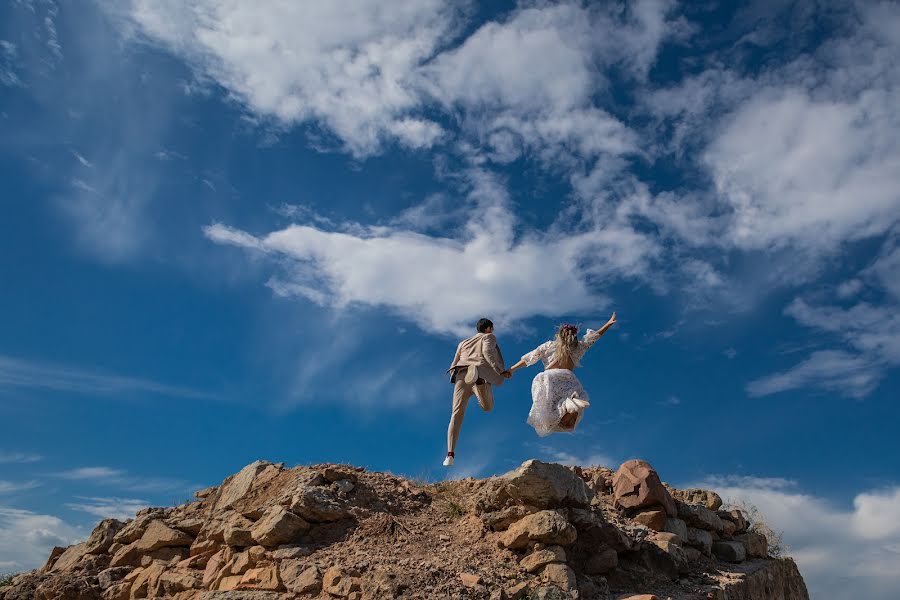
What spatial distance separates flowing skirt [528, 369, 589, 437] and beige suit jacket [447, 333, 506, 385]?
2.54ft

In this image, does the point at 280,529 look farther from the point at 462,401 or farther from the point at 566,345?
the point at 566,345

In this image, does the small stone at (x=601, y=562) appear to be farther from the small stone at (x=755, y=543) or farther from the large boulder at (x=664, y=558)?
the small stone at (x=755, y=543)

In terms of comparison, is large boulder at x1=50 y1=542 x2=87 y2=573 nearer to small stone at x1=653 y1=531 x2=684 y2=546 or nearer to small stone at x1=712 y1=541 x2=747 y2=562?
small stone at x1=653 y1=531 x2=684 y2=546

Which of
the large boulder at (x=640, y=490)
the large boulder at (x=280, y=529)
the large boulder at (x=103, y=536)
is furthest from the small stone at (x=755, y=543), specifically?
the large boulder at (x=103, y=536)

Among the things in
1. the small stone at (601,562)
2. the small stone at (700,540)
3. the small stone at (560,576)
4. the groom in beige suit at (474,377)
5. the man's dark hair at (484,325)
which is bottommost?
the small stone at (560,576)

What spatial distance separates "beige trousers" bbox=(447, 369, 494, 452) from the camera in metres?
11.9

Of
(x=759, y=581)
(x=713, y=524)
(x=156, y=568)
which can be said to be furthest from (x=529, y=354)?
(x=156, y=568)

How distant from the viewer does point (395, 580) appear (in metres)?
8.44

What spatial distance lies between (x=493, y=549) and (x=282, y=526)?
2.95 m

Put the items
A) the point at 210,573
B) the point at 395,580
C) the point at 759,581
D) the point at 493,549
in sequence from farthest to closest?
the point at 759,581
the point at 210,573
the point at 493,549
the point at 395,580

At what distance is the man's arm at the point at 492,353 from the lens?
12.0 meters

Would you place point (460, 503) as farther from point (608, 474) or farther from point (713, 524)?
point (713, 524)

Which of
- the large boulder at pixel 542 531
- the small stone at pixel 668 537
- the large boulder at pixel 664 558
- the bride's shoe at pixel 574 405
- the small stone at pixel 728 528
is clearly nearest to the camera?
the large boulder at pixel 542 531

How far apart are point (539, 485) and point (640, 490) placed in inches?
111
